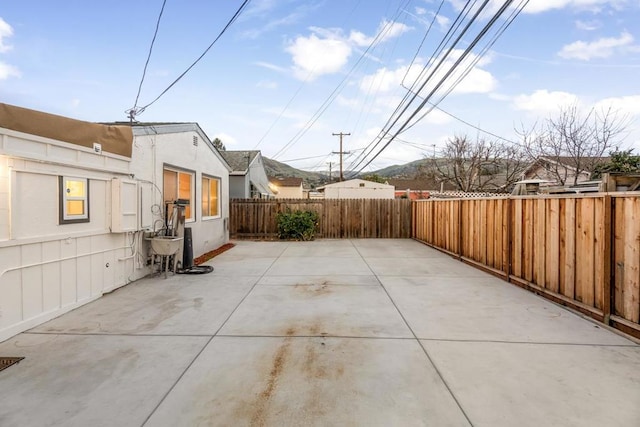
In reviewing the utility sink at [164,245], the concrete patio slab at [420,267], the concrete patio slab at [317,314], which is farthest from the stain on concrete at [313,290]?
the utility sink at [164,245]

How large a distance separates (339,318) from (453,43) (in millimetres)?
5184

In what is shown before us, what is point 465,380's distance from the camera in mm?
2477

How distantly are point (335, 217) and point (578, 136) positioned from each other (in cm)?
987

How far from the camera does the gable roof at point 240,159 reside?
16.2 metres

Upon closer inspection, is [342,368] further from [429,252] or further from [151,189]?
[429,252]

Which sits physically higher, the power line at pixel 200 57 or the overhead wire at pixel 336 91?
the overhead wire at pixel 336 91

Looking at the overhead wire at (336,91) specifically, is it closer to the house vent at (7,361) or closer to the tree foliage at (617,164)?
the house vent at (7,361)

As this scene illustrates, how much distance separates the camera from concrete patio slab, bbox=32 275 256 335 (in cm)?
358

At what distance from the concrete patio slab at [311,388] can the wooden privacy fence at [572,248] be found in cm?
243

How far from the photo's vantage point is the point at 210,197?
9992 mm

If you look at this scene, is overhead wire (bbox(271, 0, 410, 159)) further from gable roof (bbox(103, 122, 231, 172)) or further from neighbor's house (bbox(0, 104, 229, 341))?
neighbor's house (bbox(0, 104, 229, 341))

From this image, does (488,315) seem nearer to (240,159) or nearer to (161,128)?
(161,128)

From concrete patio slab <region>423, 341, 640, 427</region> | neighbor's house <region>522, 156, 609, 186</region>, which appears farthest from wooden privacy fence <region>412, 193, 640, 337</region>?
neighbor's house <region>522, 156, 609, 186</region>

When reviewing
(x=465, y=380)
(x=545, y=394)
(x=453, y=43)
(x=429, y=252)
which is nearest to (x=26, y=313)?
(x=465, y=380)
